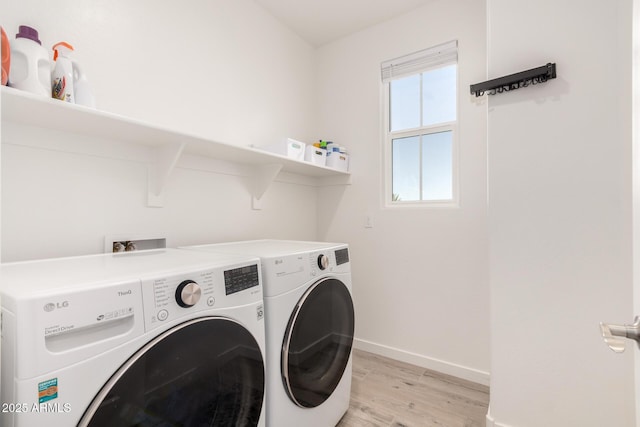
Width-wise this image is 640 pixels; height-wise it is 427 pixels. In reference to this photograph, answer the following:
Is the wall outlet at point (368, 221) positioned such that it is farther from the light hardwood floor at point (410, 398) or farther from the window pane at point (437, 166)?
the light hardwood floor at point (410, 398)

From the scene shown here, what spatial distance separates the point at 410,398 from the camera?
5.80 feet

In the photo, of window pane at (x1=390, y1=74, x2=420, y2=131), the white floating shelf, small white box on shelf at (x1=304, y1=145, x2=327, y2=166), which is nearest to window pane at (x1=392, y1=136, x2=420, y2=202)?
window pane at (x1=390, y1=74, x2=420, y2=131)

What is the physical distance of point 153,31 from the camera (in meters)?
1.52

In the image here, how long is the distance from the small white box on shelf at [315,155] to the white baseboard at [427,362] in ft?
4.89

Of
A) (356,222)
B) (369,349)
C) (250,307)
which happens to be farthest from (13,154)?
(369,349)

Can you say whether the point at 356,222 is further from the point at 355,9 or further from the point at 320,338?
the point at 355,9

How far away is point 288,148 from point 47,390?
1573 millimetres

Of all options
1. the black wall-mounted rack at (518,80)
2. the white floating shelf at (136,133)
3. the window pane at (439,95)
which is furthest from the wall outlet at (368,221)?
the black wall-mounted rack at (518,80)

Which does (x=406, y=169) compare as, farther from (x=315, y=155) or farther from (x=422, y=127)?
(x=315, y=155)

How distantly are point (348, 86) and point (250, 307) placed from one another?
2.15 m

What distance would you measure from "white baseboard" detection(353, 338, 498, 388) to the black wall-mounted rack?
67.7 inches

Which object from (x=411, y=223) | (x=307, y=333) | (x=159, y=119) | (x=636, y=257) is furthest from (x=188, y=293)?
(x=411, y=223)

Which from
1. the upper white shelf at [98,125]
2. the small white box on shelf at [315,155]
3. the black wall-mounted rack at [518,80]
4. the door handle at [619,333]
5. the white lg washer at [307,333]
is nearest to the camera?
the door handle at [619,333]

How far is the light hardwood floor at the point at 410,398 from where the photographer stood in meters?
1.58
